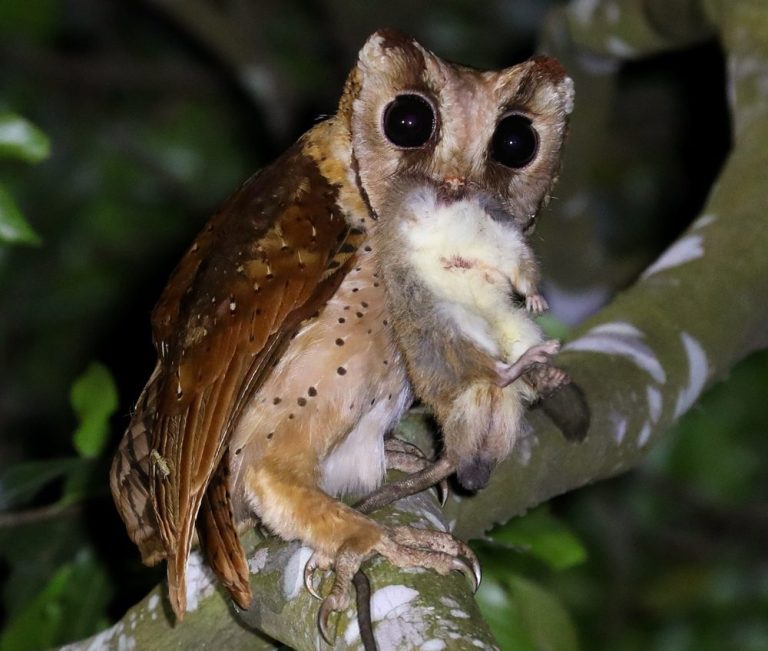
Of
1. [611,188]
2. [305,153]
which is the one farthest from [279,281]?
[611,188]

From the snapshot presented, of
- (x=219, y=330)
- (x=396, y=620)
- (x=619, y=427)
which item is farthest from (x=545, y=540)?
(x=396, y=620)

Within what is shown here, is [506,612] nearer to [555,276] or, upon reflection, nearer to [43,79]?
[555,276]

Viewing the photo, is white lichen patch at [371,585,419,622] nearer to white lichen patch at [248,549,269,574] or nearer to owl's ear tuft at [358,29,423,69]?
white lichen patch at [248,549,269,574]

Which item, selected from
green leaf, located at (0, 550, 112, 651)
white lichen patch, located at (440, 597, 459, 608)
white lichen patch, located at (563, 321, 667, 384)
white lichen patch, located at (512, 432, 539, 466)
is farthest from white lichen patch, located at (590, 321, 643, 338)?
green leaf, located at (0, 550, 112, 651)

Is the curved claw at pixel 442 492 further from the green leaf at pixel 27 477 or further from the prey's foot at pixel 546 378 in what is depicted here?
the green leaf at pixel 27 477

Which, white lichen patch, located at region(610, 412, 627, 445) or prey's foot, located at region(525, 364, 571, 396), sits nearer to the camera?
prey's foot, located at region(525, 364, 571, 396)

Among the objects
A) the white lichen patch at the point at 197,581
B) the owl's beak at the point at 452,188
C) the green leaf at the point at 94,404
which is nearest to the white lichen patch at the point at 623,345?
the owl's beak at the point at 452,188
